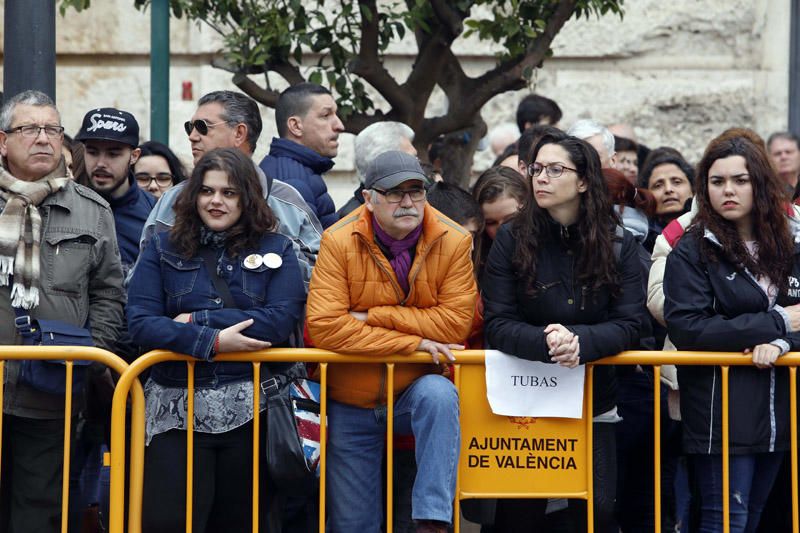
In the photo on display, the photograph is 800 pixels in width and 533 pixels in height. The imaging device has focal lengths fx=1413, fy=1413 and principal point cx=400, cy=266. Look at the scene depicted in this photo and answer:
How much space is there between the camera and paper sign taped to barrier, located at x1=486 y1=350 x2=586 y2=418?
5.17 m

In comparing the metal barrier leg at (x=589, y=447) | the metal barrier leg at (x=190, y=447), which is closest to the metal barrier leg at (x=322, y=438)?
the metal barrier leg at (x=190, y=447)

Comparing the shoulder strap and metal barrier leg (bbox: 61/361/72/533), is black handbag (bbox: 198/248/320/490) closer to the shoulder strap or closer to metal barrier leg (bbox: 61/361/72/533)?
the shoulder strap

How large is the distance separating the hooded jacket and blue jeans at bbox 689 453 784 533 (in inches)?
76.4

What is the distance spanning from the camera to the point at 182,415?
5.08 m

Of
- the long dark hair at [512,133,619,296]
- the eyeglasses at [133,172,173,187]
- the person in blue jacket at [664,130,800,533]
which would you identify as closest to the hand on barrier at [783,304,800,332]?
the person in blue jacket at [664,130,800,533]

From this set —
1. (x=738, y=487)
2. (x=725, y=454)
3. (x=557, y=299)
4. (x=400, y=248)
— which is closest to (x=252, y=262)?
(x=400, y=248)

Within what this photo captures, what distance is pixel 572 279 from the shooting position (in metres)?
5.16

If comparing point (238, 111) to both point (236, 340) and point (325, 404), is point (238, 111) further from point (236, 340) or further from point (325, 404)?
point (325, 404)

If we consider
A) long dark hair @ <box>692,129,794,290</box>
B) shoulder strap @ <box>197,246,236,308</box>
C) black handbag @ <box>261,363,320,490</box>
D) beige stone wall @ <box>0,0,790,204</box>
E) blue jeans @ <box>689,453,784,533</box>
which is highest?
beige stone wall @ <box>0,0,790,204</box>

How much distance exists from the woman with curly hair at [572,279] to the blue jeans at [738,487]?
0.33m

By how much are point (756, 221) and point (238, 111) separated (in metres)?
2.24

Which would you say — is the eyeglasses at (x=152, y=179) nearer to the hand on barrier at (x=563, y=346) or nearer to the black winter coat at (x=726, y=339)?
the hand on barrier at (x=563, y=346)

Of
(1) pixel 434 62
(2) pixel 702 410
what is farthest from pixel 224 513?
(1) pixel 434 62

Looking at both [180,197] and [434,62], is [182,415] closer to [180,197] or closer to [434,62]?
[180,197]
